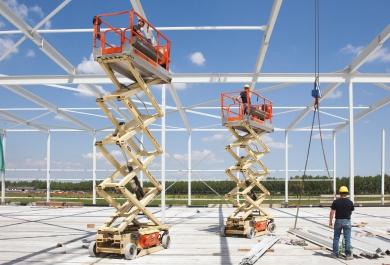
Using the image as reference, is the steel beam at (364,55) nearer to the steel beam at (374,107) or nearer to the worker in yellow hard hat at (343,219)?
the steel beam at (374,107)

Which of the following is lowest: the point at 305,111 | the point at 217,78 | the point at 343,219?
the point at 343,219

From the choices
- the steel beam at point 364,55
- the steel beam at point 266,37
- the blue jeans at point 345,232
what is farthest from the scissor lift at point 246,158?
the steel beam at point 364,55

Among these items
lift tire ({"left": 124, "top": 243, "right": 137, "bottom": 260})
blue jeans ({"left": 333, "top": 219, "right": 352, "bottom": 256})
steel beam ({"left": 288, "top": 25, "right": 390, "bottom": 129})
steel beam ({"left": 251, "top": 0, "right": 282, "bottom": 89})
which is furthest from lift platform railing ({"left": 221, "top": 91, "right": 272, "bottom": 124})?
lift tire ({"left": 124, "top": 243, "right": 137, "bottom": 260})

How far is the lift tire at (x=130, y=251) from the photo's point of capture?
11.1 m

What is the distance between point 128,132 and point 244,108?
206 inches

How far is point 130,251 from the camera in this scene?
36.6 feet

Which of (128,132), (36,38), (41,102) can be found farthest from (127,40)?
(41,102)

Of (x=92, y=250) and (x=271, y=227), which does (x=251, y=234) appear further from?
(x=92, y=250)

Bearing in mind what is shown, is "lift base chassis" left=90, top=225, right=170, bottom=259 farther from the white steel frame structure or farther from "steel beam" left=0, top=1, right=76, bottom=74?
"steel beam" left=0, top=1, right=76, bottom=74

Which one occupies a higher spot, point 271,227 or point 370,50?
point 370,50

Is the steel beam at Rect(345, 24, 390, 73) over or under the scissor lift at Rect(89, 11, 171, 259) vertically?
over

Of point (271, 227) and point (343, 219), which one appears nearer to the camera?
point (343, 219)

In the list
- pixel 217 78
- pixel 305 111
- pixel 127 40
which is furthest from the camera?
pixel 305 111

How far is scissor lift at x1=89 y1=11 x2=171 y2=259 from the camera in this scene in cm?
1107
